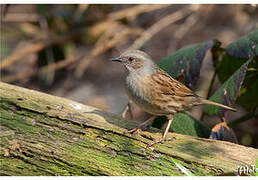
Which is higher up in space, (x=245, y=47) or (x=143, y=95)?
(x=245, y=47)

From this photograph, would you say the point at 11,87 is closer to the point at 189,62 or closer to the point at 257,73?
the point at 189,62

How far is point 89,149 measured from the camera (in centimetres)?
321

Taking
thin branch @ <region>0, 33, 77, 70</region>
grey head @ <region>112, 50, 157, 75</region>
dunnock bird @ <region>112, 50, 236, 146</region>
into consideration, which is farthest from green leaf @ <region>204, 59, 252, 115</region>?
thin branch @ <region>0, 33, 77, 70</region>

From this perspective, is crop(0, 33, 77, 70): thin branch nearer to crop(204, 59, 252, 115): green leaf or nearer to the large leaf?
the large leaf

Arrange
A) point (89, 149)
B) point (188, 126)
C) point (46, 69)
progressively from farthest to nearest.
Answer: point (46, 69) → point (188, 126) → point (89, 149)

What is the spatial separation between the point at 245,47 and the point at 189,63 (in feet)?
1.77

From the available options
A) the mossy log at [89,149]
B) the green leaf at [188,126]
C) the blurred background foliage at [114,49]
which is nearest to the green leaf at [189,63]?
the blurred background foliage at [114,49]

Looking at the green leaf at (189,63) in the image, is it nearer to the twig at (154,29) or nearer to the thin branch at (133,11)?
the twig at (154,29)

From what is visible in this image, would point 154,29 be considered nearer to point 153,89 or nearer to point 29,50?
point 29,50

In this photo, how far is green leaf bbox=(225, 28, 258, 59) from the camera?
146 inches

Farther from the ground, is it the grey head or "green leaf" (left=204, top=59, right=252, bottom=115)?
the grey head

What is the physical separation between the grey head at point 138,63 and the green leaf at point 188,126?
53cm

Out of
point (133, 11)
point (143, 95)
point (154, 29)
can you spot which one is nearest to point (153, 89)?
point (143, 95)

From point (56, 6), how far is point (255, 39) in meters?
4.14
